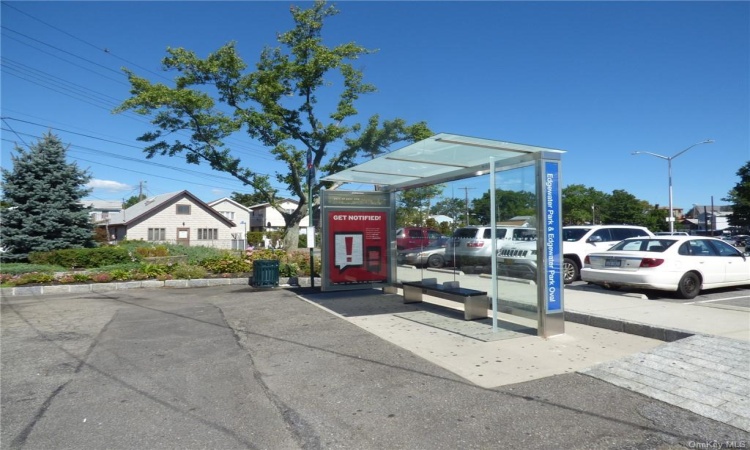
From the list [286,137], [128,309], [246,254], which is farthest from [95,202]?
[128,309]

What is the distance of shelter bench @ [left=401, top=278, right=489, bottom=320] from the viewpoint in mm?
8609

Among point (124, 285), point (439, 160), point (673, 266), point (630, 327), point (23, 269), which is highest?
point (439, 160)

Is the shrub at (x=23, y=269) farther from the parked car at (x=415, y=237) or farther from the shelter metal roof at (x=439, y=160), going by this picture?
the parked car at (x=415, y=237)

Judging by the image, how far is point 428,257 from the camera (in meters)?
10.7

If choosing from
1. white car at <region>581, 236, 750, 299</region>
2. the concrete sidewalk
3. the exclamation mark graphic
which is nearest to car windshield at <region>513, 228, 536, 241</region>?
the concrete sidewalk

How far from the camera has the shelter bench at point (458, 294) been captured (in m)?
8.61

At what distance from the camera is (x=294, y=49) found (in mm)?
28516

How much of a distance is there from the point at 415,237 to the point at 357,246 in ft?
5.29

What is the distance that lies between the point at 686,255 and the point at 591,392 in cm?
721

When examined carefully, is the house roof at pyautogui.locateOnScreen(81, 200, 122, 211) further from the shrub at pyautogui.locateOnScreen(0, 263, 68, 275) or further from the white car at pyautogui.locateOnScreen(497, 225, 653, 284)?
the white car at pyautogui.locateOnScreen(497, 225, 653, 284)

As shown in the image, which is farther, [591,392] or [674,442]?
[591,392]

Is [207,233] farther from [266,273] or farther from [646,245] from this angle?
[646,245]

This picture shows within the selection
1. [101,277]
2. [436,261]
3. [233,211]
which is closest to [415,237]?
[436,261]

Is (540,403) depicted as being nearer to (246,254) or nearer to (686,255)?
(686,255)
